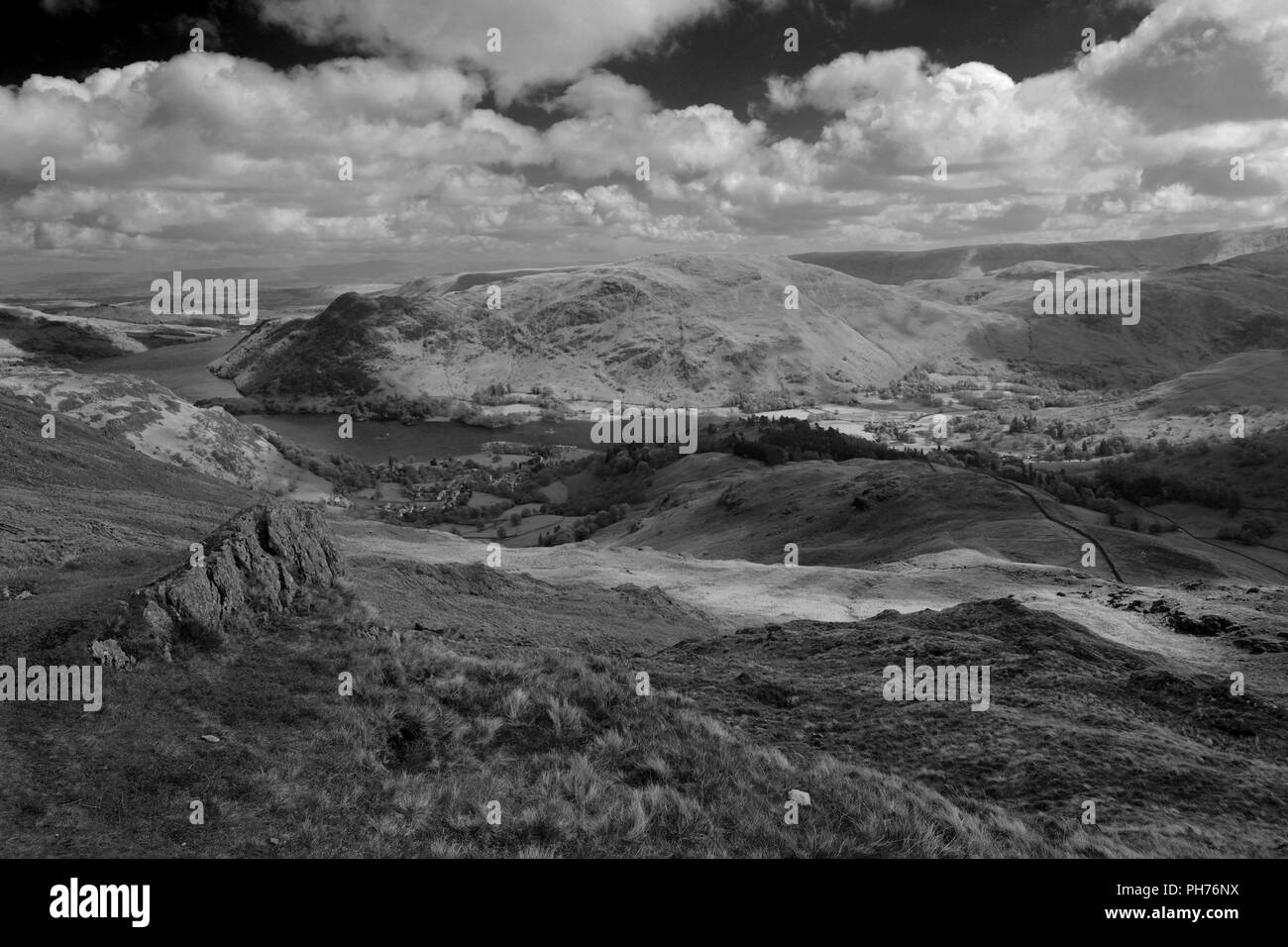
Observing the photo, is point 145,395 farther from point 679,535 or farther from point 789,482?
point 789,482

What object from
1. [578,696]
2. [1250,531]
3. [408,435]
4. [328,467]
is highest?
[408,435]

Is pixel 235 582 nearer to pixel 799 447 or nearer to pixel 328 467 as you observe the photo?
pixel 328 467

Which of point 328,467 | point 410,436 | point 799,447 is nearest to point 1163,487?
point 799,447

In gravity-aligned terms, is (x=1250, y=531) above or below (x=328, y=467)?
below

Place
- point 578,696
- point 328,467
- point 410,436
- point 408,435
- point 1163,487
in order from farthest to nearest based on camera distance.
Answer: point 408,435
point 410,436
point 328,467
point 1163,487
point 578,696

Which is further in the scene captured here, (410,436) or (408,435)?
(408,435)

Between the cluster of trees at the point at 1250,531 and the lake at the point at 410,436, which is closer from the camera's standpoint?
the cluster of trees at the point at 1250,531

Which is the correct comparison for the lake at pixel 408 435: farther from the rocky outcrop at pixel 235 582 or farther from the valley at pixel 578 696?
the rocky outcrop at pixel 235 582

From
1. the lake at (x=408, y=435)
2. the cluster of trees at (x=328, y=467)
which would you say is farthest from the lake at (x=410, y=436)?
the cluster of trees at (x=328, y=467)

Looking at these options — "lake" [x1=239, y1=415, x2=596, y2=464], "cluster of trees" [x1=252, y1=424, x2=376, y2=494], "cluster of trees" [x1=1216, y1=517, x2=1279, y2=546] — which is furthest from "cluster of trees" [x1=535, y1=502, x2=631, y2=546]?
"cluster of trees" [x1=1216, y1=517, x2=1279, y2=546]
